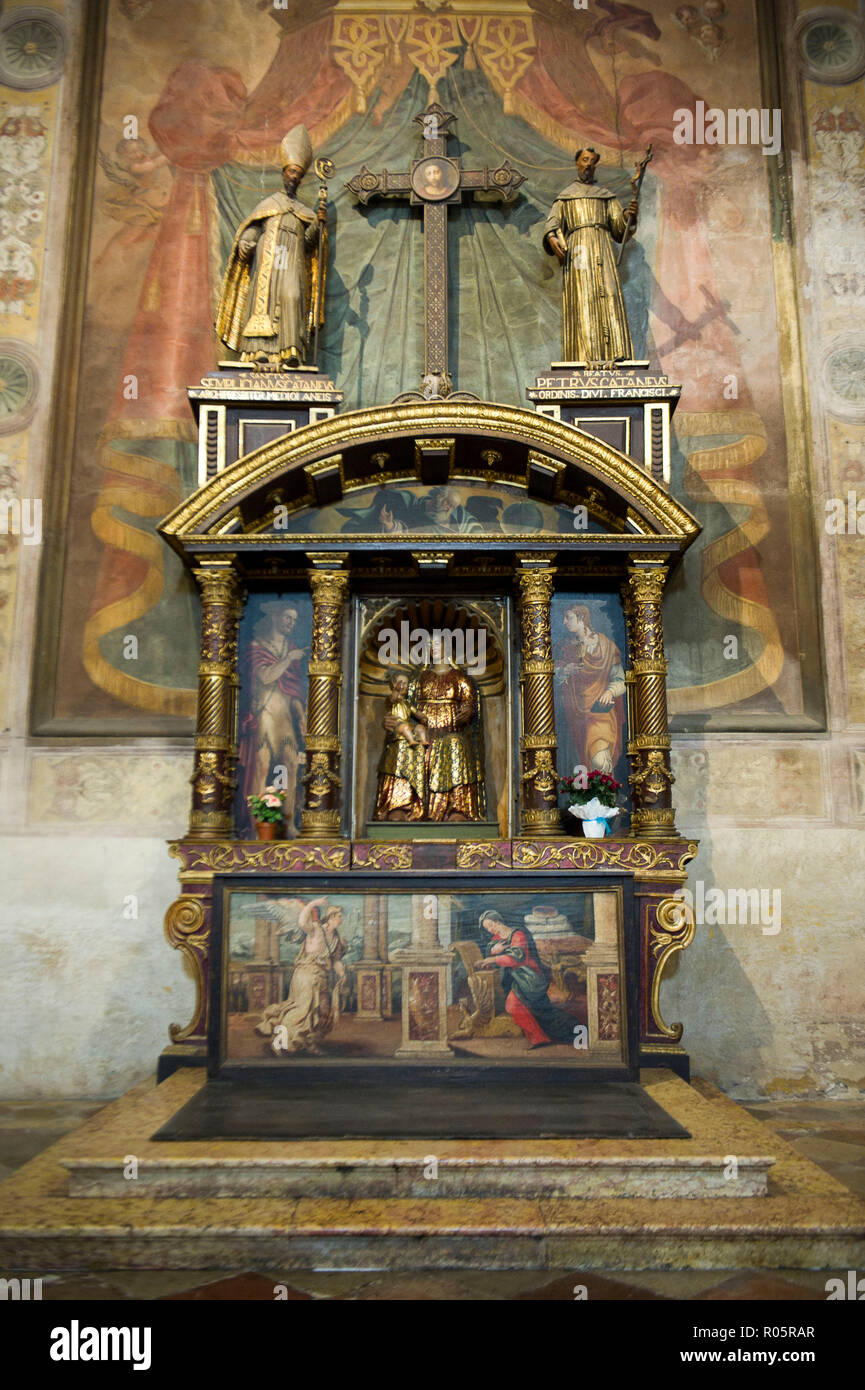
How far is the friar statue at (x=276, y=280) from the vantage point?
7.50 m

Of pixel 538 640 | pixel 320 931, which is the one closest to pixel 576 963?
pixel 320 931

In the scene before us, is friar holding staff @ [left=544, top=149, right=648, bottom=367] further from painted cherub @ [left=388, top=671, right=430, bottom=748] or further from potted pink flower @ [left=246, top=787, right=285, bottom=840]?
potted pink flower @ [left=246, top=787, right=285, bottom=840]

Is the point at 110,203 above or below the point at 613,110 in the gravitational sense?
below

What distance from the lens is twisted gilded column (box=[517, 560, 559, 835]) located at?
6656mm

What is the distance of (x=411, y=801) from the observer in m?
7.18

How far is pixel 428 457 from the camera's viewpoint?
702 centimetres

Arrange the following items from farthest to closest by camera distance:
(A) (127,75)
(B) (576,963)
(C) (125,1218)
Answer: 1. (A) (127,75)
2. (B) (576,963)
3. (C) (125,1218)

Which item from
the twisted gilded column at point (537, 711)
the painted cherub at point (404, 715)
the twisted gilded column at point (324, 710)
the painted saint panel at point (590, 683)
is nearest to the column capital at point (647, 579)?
the painted saint panel at point (590, 683)

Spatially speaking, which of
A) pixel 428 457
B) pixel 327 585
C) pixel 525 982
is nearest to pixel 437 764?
pixel 327 585

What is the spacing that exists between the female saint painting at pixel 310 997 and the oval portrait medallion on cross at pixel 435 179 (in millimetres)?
5749

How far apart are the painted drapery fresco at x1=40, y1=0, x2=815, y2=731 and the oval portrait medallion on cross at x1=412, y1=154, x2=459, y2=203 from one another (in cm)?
63

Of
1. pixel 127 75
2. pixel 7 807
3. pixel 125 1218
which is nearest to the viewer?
pixel 125 1218

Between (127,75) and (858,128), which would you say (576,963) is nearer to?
(858,128)

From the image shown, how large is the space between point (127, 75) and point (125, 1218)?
357 inches
